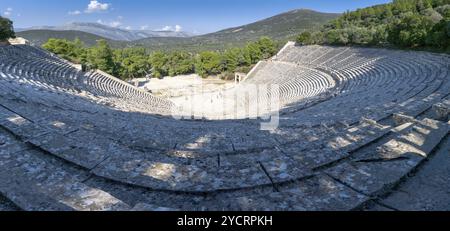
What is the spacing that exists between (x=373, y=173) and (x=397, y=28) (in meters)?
32.7

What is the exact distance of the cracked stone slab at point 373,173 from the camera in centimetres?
344

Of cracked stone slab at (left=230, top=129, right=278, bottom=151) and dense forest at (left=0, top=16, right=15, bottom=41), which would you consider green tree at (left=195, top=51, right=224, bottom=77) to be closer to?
dense forest at (left=0, top=16, right=15, bottom=41)

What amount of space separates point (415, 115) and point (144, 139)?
6.95 metres

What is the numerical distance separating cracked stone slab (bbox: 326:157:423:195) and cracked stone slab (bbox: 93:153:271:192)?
100 cm

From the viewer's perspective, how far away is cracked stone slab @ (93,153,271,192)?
353 centimetres

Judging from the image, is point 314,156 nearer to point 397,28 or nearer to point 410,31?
point 410,31

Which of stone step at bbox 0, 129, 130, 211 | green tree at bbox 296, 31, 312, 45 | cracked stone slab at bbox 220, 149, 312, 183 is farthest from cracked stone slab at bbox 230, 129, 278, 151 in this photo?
green tree at bbox 296, 31, 312, 45

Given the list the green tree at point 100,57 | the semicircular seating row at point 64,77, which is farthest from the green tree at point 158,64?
the semicircular seating row at point 64,77

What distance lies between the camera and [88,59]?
36.6 metres

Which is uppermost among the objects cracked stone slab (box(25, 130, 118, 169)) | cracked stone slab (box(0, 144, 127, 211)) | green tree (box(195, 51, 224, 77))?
green tree (box(195, 51, 224, 77))

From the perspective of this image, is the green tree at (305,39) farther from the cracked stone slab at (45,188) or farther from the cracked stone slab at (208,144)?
the cracked stone slab at (45,188)
